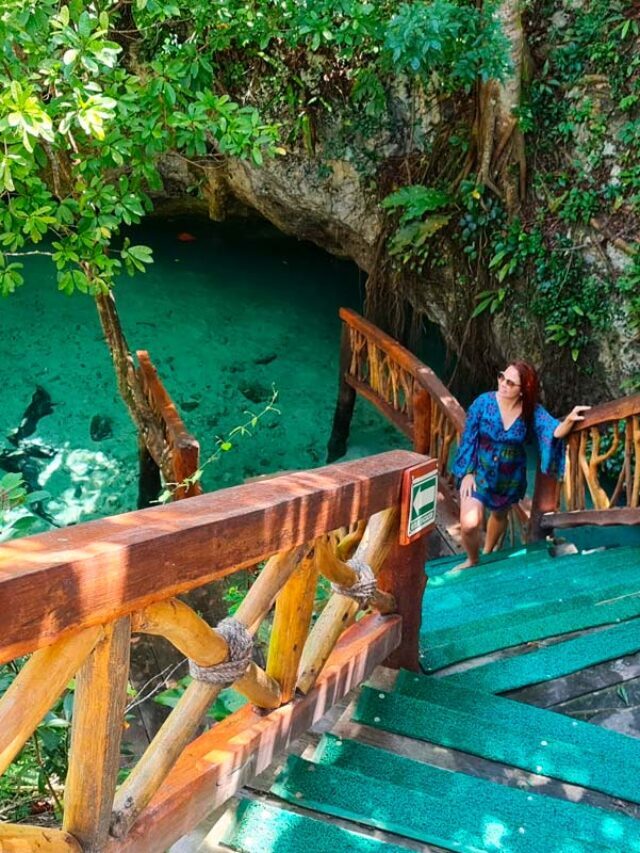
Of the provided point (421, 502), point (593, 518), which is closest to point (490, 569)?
point (593, 518)

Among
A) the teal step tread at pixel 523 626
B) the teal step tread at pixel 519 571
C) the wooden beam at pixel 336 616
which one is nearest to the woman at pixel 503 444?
the teal step tread at pixel 519 571

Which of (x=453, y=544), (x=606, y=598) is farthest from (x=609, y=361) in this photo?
(x=606, y=598)

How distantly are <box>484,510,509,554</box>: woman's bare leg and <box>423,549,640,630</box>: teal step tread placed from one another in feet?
2.25

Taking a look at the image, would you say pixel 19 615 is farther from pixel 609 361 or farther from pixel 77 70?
pixel 609 361

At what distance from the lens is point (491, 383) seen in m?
8.74

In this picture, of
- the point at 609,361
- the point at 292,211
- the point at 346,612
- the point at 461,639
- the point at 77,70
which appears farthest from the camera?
the point at 292,211

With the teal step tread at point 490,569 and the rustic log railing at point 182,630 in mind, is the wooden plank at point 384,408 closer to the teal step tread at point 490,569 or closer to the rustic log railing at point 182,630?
the teal step tread at point 490,569

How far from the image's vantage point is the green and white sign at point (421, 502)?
2.32 meters

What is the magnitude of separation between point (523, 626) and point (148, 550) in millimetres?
2251

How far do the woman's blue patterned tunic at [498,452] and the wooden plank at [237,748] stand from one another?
233cm

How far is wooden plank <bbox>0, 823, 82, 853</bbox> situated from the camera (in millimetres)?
1281

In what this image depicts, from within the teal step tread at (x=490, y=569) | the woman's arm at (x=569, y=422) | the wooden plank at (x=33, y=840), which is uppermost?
the woman's arm at (x=569, y=422)

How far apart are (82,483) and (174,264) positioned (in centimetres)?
447

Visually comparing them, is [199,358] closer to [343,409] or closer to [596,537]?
[343,409]
